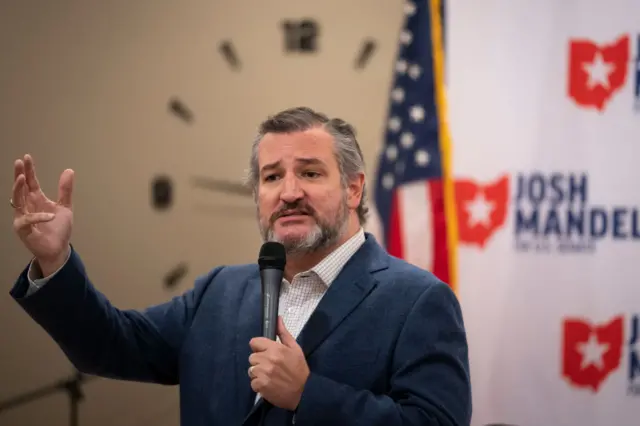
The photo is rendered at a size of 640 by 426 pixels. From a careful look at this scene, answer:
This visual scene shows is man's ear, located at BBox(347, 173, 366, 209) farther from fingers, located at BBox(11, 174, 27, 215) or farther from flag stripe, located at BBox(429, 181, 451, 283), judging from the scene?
flag stripe, located at BBox(429, 181, 451, 283)

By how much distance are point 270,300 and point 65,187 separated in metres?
0.50

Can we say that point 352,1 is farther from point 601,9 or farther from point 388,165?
point 601,9

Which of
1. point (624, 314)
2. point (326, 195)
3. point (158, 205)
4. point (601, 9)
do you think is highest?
point (601, 9)

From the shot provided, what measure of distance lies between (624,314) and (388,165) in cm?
101

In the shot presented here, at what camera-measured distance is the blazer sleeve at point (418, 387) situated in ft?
3.76

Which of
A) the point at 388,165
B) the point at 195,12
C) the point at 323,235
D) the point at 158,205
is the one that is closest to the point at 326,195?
the point at 323,235

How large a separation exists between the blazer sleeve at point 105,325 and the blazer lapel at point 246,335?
156mm

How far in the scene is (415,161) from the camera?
2.47 meters

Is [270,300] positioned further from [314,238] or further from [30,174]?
[30,174]

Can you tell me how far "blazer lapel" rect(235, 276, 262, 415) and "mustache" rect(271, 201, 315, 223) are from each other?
0.69ft

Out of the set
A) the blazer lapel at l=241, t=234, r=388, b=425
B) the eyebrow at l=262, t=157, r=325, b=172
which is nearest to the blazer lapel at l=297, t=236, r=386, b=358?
the blazer lapel at l=241, t=234, r=388, b=425

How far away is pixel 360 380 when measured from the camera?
1.27 meters

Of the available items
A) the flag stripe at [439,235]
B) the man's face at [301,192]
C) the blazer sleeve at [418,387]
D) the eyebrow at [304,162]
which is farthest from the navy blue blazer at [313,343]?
the flag stripe at [439,235]

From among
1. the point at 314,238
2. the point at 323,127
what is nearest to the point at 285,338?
the point at 314,238
